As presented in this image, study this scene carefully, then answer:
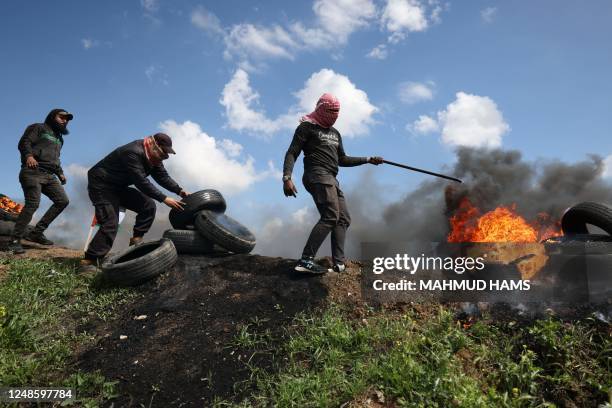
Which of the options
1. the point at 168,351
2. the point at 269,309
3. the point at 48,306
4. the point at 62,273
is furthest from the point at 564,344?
the point at 62,273

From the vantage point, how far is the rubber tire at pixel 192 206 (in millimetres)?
8477

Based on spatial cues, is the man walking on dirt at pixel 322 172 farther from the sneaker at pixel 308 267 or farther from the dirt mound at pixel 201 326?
the dirt mound at pixel 201 326

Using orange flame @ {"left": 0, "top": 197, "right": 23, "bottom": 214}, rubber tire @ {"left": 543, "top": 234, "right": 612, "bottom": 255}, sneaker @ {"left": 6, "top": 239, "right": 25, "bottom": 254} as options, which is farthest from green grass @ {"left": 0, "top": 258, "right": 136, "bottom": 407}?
rubber tire @ {"left": 543, "top": 234, "right": 612, "bottom": 255}

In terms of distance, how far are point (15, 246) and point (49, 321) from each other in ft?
12.6

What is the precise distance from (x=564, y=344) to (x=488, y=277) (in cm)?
154

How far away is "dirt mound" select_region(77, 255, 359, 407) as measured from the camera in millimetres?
4754

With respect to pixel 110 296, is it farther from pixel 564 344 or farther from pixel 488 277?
pixel 564 344

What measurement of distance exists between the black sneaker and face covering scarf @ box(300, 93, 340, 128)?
757 centimetres

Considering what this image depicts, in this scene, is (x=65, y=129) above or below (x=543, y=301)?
above

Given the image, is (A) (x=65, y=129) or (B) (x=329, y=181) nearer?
(B) (x=329, y=181)

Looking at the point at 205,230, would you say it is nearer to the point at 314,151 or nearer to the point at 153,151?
the point at 153,151

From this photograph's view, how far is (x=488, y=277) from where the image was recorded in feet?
20.3

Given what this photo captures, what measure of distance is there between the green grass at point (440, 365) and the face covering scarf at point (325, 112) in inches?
133

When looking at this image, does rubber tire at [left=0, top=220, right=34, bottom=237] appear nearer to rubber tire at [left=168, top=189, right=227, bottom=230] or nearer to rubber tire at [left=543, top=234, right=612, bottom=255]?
rubber tire at [left=168, top=189, right=227, bottom=230]
